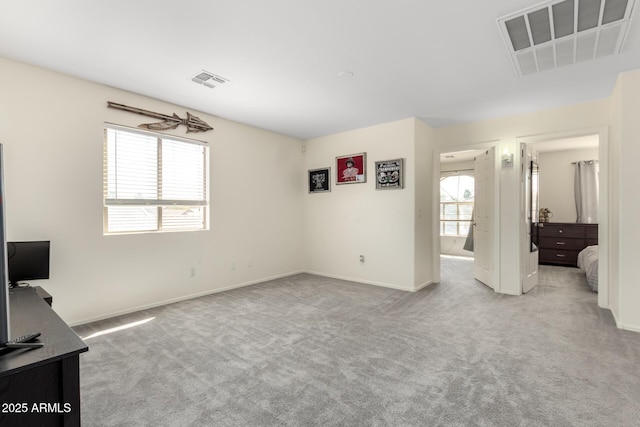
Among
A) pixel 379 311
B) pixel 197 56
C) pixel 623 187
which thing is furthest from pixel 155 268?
pixel 623 187

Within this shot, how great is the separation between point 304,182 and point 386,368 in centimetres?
405

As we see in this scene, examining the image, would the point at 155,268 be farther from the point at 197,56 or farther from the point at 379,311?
the point at 379,311

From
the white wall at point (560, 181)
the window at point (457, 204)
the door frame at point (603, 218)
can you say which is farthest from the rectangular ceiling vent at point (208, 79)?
the white wall at point (560, 181)

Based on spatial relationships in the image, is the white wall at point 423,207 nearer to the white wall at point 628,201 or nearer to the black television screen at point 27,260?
the white wall at point 628,201

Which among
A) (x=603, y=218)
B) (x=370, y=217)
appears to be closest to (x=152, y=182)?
(x=370, y=217)

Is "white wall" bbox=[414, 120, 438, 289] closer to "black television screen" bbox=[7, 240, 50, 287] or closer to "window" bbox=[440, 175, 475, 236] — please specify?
"window" bbox=[440, 175, 475, 236]

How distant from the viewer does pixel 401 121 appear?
4543 millimetres

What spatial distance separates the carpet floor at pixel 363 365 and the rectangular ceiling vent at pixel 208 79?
2.52 metres

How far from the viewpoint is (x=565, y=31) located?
228 cm

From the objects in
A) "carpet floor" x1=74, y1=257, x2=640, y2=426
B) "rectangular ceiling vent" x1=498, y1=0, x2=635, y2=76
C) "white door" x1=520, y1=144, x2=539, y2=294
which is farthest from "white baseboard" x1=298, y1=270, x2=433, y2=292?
"rectangular ceiling vent" x1=498, y1=0, x2=635, y2=76

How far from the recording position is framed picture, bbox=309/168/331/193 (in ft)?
17.8

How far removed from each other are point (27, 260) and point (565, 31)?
15.1 ft

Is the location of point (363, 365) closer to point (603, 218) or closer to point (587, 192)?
point (603, 218)

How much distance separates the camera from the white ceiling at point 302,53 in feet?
6.81
